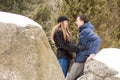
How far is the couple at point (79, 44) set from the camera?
6.38 m

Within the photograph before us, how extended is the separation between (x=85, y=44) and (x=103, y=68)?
0.49 metres

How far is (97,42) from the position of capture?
6.31 metres

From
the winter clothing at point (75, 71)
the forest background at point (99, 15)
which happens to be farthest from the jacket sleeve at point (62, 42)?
the forest background at point (99, 15)

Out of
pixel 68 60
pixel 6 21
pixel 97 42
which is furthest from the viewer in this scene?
pixel 68 60

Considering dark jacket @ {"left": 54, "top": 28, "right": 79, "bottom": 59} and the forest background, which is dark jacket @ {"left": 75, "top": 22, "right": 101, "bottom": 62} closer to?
dark jacket @ {"left": 54, "top": 28, "right": 79, "bottom": 59}

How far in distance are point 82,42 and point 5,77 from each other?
7.15 feet

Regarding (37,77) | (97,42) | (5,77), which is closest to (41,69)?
(37,77)

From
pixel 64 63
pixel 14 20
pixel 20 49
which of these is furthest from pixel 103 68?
pixel 14 20

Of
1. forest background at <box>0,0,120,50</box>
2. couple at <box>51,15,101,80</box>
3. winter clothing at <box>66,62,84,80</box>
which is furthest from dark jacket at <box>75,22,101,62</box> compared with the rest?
forest background at <box>0,0,120,50</box>

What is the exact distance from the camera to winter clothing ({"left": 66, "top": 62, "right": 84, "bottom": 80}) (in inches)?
260

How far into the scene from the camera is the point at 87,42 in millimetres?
6438

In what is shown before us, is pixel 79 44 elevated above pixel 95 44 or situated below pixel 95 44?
below

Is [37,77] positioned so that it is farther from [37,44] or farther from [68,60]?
[68,60]

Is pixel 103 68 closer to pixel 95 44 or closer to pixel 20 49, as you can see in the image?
pixel 95 44
